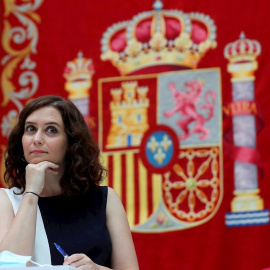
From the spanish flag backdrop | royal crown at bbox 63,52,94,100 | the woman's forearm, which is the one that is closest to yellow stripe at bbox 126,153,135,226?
the spanish flag backdrop

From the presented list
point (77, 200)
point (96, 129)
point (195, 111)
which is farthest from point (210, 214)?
point (77, 200)

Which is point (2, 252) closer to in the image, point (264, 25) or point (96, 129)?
point (96, 129)

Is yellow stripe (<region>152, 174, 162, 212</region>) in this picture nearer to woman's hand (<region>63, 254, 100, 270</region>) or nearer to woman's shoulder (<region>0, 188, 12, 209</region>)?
woman's shoulder (<region>0, 188, 12, 209</region>)

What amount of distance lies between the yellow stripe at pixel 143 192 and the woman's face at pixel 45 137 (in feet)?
3.63

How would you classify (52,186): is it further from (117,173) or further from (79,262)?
(117,173)

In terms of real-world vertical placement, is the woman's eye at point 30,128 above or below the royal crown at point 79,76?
below

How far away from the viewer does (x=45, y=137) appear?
2.88m

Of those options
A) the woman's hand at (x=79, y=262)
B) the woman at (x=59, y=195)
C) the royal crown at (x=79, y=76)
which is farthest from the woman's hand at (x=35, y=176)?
the royal crown at (x=79, y=76)

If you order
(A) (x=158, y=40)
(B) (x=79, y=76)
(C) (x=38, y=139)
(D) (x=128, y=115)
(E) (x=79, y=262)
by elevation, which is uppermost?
(A) (x=158, y=40)

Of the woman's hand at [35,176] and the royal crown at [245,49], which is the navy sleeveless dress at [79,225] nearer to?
the woman's hand at [35,176]

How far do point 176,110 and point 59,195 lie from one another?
1256mm

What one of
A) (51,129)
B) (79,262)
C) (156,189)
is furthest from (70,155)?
(156,189)

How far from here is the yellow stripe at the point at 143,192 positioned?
3.99 meters

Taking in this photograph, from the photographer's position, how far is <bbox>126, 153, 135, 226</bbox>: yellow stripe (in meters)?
4.02
